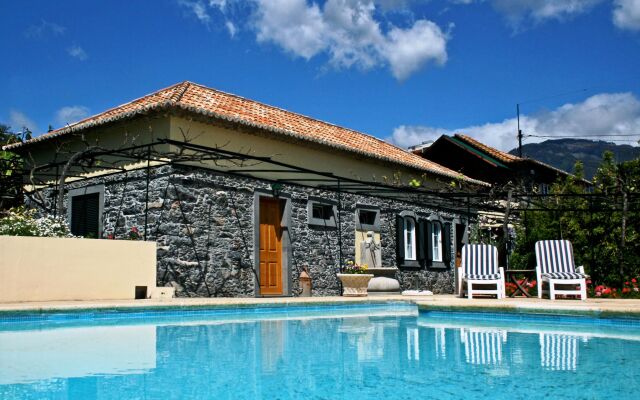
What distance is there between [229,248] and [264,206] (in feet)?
4.49

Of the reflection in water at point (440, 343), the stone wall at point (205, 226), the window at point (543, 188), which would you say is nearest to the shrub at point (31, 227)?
the stone wall at point (205, 226)

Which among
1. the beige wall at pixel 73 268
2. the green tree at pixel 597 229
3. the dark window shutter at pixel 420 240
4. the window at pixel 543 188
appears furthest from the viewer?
the window at pixel 543 188

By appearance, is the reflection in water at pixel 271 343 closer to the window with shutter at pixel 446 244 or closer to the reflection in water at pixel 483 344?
the reflection in water at pixel 483 344

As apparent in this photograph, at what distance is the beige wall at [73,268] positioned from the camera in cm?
872

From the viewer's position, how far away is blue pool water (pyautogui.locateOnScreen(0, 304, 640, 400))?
3.65 meters

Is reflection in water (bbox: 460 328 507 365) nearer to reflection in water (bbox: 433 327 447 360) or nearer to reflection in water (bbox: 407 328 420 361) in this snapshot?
reflection in water (bbox: 433 327 447 360)

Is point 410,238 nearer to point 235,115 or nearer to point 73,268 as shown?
point 235,115

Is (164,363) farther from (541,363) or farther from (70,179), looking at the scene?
(70,179)

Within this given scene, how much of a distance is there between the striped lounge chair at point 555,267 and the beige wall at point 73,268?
20.7ft

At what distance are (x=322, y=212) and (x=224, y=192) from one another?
2.91 m

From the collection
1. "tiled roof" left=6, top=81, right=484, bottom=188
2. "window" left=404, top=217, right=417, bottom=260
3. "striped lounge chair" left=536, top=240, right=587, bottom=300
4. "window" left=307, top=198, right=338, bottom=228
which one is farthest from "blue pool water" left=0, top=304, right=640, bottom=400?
"window" left=404, top=217, right=417, bottom=260

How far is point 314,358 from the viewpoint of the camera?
5055mm

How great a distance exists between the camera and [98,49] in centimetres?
1449

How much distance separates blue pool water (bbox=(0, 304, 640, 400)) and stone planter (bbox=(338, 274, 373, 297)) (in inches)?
158
